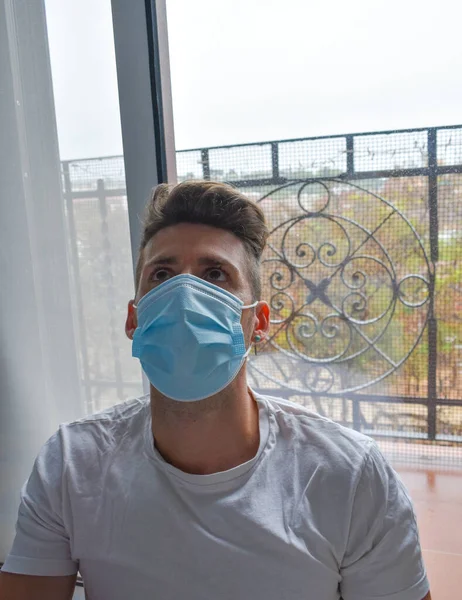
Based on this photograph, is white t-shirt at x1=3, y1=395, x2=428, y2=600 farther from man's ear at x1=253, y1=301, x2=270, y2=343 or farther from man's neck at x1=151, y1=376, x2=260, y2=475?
man's ear at x1=253, y1=301, x2=270, y2=343

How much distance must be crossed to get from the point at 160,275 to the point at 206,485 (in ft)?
1.33

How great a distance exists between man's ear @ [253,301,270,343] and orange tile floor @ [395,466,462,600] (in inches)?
21.1

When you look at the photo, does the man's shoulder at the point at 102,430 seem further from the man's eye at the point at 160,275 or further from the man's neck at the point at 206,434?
the man's eye at the point at 160,275

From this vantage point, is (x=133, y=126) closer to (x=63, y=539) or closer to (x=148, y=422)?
(x=148, y=422)

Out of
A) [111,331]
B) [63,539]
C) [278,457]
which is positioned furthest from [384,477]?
[111,331]

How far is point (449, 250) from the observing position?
110 cm

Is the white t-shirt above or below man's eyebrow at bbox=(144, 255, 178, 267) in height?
below

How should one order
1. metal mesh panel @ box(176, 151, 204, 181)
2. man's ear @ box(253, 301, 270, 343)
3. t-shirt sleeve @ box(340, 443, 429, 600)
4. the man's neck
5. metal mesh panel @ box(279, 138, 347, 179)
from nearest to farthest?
t-shirt sleeve @ box(340, 443, 429, 600) < the man's neck < man's ear @ box(253, 301, 270, 343) < metal mesh panel @ box(279, 138, 347, 179) < metal mesh panel @ box(176, 151, 204, 181)

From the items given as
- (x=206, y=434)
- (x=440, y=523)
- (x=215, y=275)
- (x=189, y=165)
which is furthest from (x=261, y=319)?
(x=440, y=523)

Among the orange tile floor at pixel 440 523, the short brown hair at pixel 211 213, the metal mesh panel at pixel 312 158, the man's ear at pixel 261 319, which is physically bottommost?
the orange tile floor at pixel 440 523

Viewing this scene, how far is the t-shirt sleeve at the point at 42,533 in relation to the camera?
2.87 ft

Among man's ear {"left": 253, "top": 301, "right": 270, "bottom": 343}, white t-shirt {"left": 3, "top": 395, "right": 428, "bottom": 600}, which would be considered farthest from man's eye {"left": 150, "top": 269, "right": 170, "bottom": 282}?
white t-shirt {"left": 3, "top": 395, "right": 428, "bottom": 600}

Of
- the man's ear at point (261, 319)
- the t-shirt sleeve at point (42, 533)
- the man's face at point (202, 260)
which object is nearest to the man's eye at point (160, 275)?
the man's face at point (202, 260)

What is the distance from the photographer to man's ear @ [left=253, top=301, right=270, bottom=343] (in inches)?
39.9
